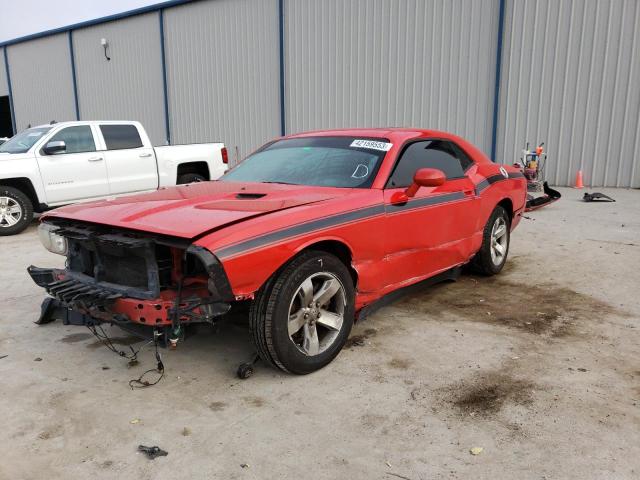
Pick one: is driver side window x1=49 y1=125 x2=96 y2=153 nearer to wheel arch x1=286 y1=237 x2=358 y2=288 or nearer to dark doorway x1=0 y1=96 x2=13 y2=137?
wheel arch x1=286 y1=237 x2=358 y2=288

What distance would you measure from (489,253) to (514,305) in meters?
0.77

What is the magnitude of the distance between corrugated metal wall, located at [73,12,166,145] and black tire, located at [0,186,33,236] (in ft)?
38.3

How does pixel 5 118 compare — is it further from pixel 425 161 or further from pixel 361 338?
pixel 361 338

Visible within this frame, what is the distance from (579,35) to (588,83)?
3.49 ft

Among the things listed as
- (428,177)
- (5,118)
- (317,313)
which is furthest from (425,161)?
(5,118)

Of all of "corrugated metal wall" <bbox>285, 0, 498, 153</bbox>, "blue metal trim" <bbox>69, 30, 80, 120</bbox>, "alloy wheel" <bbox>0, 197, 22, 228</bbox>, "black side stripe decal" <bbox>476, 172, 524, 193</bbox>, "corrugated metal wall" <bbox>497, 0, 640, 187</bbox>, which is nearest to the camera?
"black side stripe decal" <bbox>476, 172, 524, 193</bbox>

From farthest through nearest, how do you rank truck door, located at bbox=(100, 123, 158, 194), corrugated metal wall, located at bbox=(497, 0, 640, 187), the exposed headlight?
corrugated metal wall, located at bbox=(497, 0, 640, 187) < truck door, located at bbox=(100, 123, 158, 194) < the exposed headlight

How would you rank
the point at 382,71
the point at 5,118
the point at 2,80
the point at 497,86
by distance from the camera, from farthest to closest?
the point at 5,118 < the point at 2,80 < the point at 382,71 < the point at 497,86

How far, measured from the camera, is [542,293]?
495cm

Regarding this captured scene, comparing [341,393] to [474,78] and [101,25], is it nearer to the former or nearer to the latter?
[474,78]

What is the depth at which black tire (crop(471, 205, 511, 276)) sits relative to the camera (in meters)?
5.19

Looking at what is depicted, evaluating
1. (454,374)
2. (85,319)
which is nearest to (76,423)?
(85,319)

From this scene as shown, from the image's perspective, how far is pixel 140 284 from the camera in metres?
3.15

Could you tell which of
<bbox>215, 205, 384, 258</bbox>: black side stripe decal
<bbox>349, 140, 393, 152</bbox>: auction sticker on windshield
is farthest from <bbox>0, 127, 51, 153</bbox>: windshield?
<bbox>215, 205, 384, 258</bbox>: black side stripe decal
